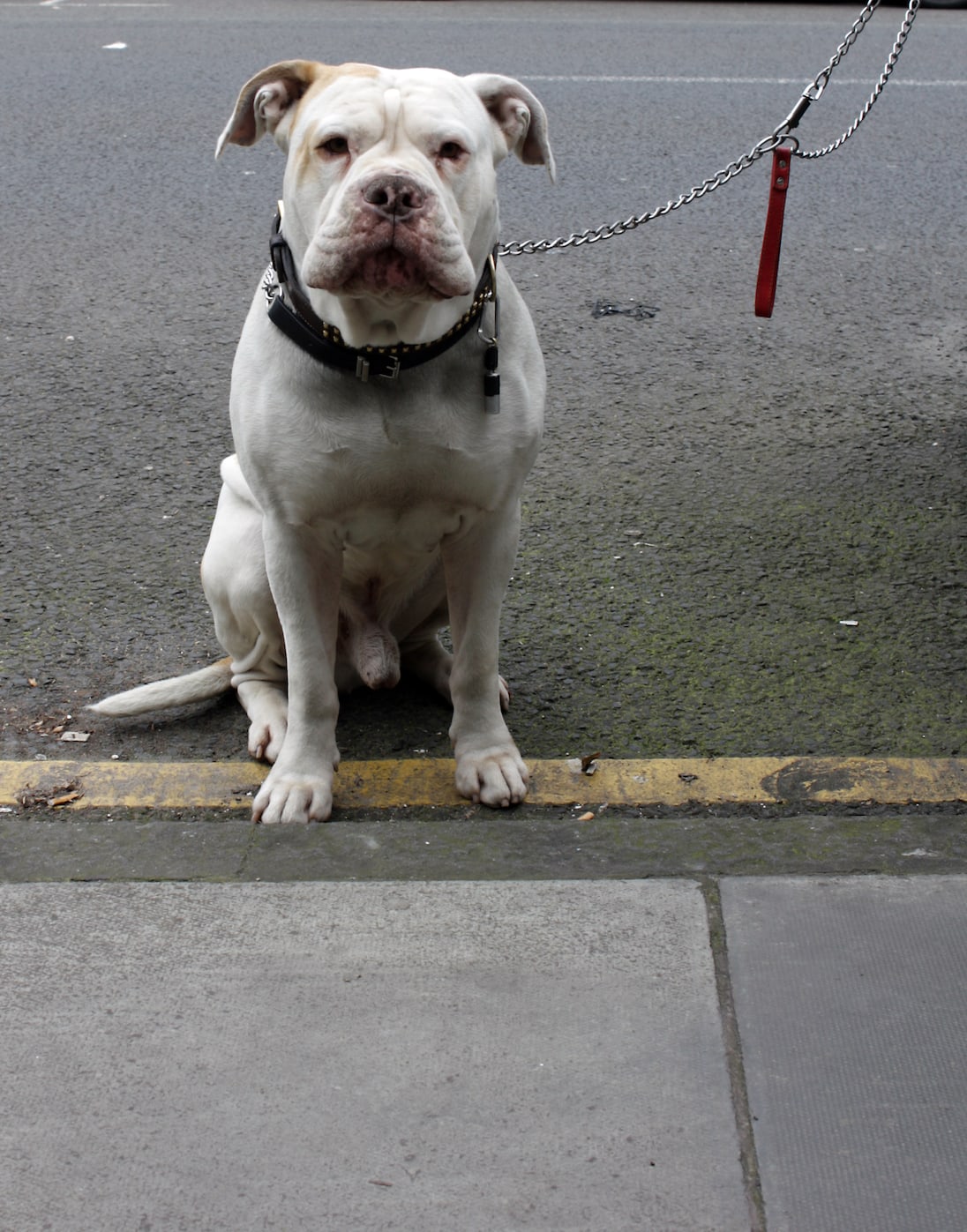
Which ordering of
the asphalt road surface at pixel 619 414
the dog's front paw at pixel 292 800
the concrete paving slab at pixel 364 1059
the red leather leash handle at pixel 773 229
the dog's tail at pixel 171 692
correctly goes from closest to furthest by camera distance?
the concrete paving slab at pixel 364 1059 < the dog's front paw at pixel 292 800 < the dog's tail at pixel 171 692 < the asphalt road surface at pixel 619 414 < the red leather leash handle at pixel 773 229

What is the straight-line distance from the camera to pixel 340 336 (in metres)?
2.68

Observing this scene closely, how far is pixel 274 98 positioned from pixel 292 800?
139 cm

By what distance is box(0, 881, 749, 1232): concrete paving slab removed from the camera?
204 cm

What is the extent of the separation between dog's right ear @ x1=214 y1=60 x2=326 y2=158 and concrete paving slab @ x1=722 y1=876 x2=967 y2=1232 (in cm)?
168

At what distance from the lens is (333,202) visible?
2490 mm

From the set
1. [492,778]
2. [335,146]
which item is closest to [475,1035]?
[492,778]

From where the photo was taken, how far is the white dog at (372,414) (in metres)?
2.51

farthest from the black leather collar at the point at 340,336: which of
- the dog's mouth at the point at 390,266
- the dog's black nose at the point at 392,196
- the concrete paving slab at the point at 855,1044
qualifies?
the concrete paving slab at the point at 855,1044

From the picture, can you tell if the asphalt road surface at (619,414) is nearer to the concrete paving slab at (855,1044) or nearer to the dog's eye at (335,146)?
the concrete paving slab at (855,1044)

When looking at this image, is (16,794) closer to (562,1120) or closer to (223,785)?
(223,785)

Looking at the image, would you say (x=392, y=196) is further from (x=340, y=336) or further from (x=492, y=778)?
(x=492, y=778)

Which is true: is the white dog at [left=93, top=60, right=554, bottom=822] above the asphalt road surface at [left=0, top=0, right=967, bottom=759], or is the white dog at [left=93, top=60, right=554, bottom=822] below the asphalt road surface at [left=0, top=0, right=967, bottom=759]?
above

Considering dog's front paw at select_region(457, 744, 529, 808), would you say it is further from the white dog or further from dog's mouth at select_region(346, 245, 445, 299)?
dog's mouth at select_region(346, 245, 445, 299)

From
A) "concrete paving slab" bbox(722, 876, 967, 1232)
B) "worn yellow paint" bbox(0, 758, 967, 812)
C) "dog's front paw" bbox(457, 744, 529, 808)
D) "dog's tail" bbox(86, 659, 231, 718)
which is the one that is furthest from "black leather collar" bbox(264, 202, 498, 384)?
"concrete paving slab" bbox(722, 876, 967, 1232)
